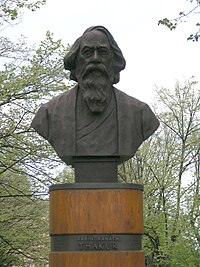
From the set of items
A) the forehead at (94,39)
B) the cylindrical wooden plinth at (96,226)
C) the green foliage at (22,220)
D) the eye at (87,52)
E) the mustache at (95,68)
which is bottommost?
the cylindrical wooden plinth at (96,226)

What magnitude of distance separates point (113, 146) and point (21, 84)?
21.5ft

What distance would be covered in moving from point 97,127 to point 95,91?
1.41 feet

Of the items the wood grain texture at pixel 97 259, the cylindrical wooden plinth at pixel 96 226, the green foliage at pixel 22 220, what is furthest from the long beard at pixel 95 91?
the green foliage at pixel 22 220

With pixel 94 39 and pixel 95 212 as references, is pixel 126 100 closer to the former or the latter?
pixel 94 39

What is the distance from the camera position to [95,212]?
21.2 feet

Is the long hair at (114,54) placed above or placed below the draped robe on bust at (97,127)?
above

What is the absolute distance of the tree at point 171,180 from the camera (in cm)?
2077

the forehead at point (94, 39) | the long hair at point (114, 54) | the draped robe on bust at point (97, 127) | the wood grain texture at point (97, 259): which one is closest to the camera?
the wood grain texture at point (97, 259)

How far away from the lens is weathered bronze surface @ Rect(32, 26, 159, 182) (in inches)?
273

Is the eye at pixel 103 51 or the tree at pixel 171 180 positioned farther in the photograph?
the tree at pixel 171 180

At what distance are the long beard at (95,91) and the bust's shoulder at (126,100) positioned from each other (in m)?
0.20

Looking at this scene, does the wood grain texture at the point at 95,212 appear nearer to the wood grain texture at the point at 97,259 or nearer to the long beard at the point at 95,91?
the wood grain texture at the point at 97,259

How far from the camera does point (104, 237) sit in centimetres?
645

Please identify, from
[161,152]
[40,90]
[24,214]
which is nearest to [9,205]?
[24,214]
